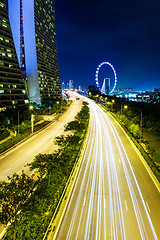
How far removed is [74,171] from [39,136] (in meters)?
22.1

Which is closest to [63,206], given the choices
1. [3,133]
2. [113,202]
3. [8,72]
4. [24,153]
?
[113,202]

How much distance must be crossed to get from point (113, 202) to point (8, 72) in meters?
69.9

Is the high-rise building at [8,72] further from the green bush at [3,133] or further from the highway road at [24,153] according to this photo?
the highway road at [24,153]

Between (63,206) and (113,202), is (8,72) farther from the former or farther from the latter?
(113,202)

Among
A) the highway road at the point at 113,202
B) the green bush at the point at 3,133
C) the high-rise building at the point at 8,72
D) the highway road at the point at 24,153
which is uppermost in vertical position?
the high-rise building at the point at 8,72

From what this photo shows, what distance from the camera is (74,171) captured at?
2292 centimetres

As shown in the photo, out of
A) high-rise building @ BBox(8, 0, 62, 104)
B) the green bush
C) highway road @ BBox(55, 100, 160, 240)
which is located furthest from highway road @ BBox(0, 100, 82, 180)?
high-rise building @ BBox(8, 0, 62, 104)

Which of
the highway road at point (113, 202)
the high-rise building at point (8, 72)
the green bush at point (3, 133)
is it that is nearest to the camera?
the highway road at point (113, 202)

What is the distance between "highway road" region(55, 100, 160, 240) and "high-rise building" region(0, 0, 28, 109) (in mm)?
52537

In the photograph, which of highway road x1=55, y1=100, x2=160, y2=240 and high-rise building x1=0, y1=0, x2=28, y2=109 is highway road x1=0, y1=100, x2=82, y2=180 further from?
high-rise building x1=0, y1=0, x2=28, y2=109

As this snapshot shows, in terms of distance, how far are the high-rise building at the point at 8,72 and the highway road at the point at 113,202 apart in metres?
52.5

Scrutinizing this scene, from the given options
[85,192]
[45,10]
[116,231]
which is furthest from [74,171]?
[45,10]

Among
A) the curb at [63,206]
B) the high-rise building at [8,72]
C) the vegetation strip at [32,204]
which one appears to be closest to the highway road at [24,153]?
the vegetation strip at [32,204]

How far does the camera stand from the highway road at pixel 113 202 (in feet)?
43.3
